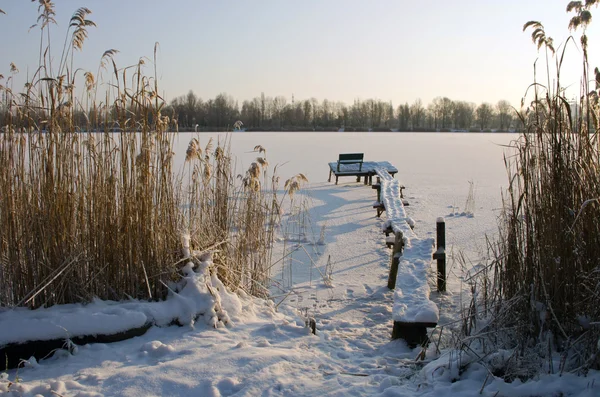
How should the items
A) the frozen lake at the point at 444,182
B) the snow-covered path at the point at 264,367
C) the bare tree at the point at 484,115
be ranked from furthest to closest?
the bare tree at the point at 484,115
the frozen lake at the point at 444,182
the snow-covered path at the point at 264,367

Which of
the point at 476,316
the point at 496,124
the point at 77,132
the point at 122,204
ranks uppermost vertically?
the point at 496,124

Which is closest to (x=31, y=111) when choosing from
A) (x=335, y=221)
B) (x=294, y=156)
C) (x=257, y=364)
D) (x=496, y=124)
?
(x=257, y=364)

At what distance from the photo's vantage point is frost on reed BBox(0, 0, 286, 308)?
9.60ft

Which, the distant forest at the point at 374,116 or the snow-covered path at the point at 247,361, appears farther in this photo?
the distant forest at the point at 374,116

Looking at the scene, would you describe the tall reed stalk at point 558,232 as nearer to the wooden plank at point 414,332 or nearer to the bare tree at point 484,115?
the wooden plank at point 414,332

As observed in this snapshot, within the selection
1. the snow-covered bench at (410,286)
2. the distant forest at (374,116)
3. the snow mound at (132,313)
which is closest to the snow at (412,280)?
the snow-covered bench at (410,286)

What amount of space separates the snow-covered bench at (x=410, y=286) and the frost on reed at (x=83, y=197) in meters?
1.29

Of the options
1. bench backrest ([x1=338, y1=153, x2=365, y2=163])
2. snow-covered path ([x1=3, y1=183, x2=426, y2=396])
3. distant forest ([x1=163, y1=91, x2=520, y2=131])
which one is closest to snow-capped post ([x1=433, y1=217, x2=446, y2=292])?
snow-covered path ([x1=3, y1=183, x2=426, y2=396])

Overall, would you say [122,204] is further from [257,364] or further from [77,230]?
[257,364]

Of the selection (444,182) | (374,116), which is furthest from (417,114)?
(444,182)

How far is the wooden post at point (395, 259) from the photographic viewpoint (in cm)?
466

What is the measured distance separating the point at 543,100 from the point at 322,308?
2.33 meters

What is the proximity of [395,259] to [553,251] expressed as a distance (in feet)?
7.06

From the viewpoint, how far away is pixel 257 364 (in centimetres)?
254
